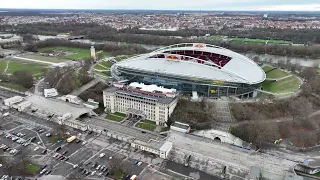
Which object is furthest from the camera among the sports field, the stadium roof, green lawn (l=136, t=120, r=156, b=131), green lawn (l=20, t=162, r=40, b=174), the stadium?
the sports field

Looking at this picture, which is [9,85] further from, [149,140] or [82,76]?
[149,140]

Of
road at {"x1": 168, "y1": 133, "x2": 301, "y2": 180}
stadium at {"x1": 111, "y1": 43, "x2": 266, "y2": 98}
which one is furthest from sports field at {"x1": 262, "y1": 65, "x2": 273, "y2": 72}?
road at {"x1": 168, "y1": 133, "x2": 301, "y2": 180}

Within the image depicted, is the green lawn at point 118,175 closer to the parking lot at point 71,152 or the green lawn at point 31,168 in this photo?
the parking lot at point 71,152

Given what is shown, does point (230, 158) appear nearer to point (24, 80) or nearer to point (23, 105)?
point (23, 105)

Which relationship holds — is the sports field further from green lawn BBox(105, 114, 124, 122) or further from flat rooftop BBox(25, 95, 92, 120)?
flat rooftop BBox(25, 95, 92, 120)

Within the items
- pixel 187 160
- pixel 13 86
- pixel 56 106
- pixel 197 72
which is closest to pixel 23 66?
pixel 13 86

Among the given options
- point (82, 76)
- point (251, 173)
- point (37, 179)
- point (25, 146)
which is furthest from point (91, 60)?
point (251, 173)

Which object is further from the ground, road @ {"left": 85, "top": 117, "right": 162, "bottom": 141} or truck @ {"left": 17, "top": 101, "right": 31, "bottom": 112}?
truck @ {"left": 17, "top": 101, "right": 31, "bottom": 112}
